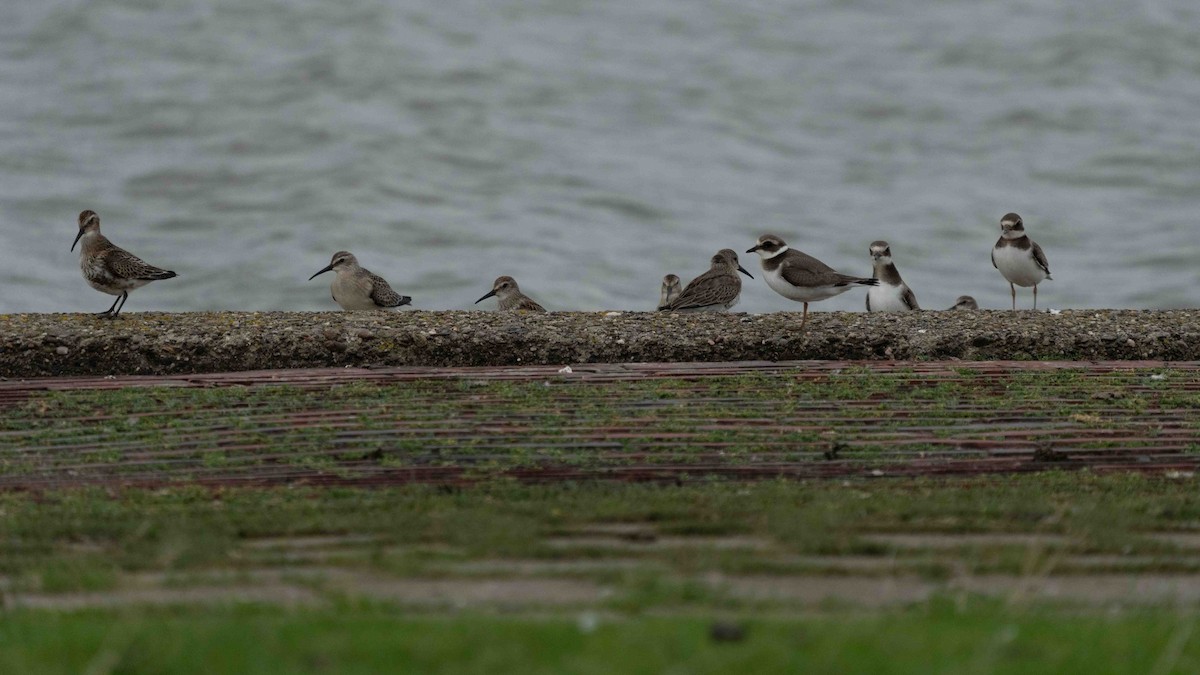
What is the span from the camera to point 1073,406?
340 inches

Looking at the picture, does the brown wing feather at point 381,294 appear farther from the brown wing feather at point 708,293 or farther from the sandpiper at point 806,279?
the sandpiper at point 806,279

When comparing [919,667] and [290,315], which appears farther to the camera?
[290,315]

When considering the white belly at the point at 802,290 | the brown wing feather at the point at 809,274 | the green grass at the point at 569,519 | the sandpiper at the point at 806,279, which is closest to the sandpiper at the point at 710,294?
the sandpiper at the point at 806,279

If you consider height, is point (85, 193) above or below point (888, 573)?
above

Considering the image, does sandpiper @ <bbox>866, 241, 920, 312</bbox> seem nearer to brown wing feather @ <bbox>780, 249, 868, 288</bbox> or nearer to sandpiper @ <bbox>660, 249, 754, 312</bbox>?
sandpiper @ <bbox>660, 249, 754, 312</bbox>

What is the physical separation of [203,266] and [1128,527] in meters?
Result: 24.7

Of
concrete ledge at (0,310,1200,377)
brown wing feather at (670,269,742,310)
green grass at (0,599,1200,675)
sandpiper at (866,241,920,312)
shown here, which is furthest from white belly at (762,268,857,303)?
green grass at (0,599,1200,675)

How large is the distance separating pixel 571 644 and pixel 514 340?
573 centimetres

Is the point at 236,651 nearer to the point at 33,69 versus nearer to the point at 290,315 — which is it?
the point at 290,315

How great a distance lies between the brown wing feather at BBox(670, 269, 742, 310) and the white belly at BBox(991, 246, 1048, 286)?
3038mm

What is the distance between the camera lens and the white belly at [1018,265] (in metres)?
16.7

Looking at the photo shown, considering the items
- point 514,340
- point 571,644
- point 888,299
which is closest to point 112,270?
point 514,340

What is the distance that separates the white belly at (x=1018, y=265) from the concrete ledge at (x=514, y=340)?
6008 mm

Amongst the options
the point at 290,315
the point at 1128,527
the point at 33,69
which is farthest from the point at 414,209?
the point at 1128,527
